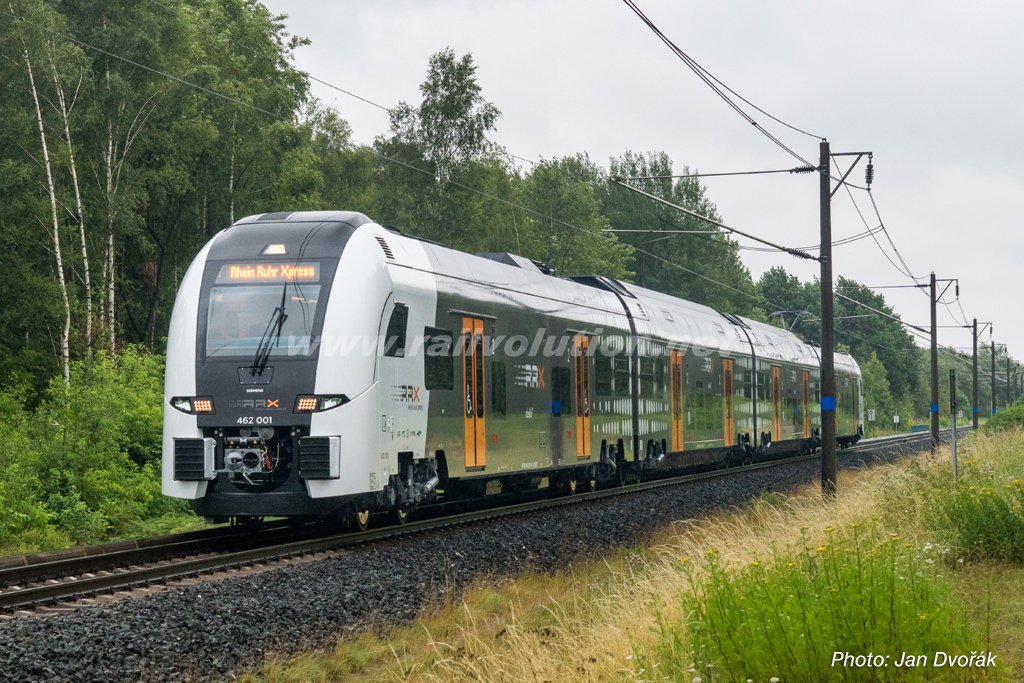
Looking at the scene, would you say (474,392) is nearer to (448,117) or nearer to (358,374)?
(358,374)

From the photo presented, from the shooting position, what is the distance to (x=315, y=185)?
4675 cm

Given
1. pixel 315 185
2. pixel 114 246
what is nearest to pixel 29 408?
pixel 114 246

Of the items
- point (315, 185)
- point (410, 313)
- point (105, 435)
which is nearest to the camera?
point (410, 313)

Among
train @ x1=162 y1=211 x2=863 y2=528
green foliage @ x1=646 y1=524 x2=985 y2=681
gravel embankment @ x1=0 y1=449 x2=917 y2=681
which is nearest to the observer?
green foliage @ x1=646 y1=524 x2=985 y2=681

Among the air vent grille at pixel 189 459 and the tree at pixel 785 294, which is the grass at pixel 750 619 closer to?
the air vent grille at pixel 189 459

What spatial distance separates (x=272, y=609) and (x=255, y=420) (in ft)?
14.3

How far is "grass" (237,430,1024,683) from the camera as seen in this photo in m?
6.73

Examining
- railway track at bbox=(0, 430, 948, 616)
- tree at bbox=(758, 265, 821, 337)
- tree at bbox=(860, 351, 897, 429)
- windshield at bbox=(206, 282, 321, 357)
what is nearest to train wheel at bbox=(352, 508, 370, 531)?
railway track at bbox=(0, 430, 948, 616)

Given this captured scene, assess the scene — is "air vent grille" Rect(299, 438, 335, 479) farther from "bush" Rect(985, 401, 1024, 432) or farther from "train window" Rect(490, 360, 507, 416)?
"bush" Rect(985, 401, 1024, 432)

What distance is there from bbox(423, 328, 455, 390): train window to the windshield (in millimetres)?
1972

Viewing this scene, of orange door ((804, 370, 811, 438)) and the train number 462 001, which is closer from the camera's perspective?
the train number 462 001

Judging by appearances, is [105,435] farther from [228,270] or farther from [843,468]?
[843,468]

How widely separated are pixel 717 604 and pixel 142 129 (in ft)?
112

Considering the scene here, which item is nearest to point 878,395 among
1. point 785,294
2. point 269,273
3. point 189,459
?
point 785,294
